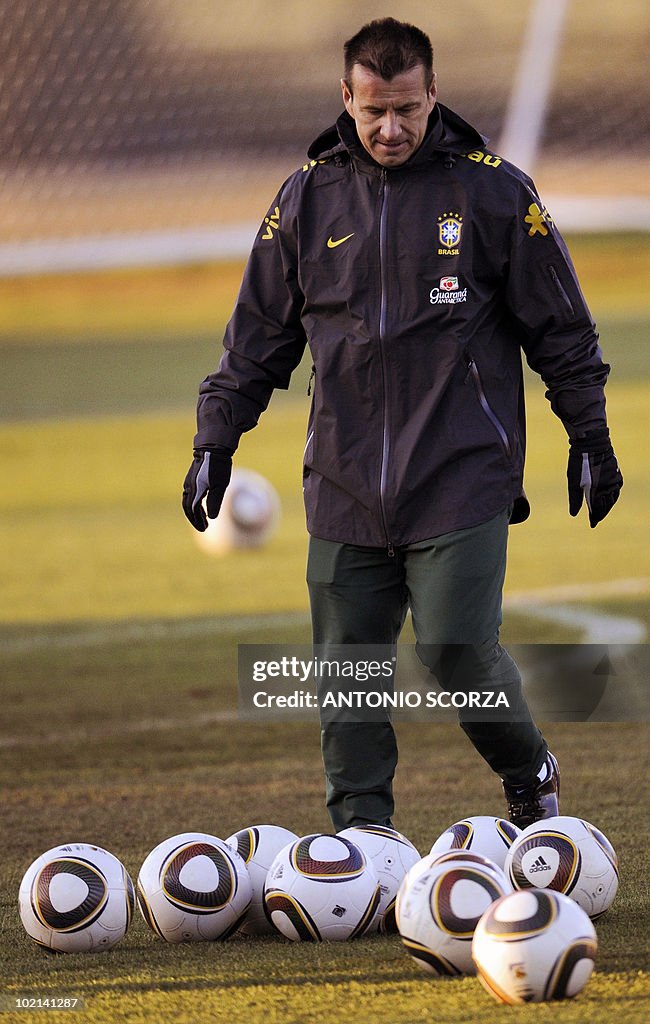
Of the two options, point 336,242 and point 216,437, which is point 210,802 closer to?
point 216,437

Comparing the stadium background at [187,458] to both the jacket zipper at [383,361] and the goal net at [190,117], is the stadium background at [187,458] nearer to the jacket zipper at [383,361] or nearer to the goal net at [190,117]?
the goal net at [190,117]

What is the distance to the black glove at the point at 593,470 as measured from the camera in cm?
461

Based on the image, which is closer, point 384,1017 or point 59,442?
point 384,1017

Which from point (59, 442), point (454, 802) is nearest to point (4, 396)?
point (59, 442)

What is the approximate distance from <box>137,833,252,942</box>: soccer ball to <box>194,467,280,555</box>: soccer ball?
26.5ft

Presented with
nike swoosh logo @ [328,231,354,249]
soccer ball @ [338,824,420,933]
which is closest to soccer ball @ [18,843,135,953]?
soccer ball @ [338,824,420,933]

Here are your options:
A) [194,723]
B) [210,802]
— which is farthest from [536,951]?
[194,723]

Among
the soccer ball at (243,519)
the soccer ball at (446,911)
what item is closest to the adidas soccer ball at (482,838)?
the soccer ball at (446,911)

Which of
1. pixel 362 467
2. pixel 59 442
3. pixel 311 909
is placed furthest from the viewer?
pixel 59 442

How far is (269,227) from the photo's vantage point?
15.4 ft

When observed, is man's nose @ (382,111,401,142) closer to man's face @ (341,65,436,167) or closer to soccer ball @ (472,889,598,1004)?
man's face @ (341,65,436,167)

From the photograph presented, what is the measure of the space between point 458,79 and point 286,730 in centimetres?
1489

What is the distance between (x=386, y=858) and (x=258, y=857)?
1.12 ft

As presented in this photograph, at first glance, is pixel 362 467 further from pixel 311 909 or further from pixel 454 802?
pixel 454 802
